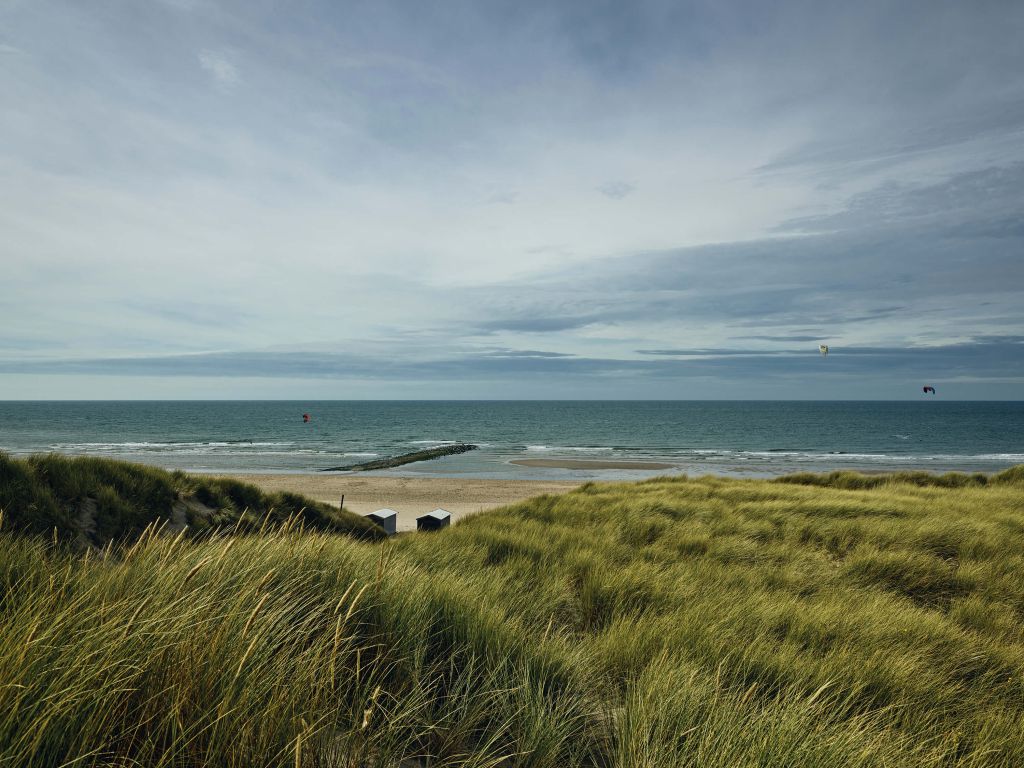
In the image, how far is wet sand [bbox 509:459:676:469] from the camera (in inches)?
1832

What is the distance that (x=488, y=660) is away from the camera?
10.1 ft

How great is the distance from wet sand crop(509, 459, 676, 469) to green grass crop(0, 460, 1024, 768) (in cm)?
3967

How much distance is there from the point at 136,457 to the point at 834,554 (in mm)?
53827

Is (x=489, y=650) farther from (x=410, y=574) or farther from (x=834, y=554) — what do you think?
(x=834, y=554)

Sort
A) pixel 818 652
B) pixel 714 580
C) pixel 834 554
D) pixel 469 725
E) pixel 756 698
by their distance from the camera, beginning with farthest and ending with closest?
pixel 834 554 < pixel 714 580 < pixel 818 652 < pixel 756 698 < pixel 469 725

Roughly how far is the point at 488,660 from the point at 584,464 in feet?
153

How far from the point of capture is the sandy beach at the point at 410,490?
1069 inches

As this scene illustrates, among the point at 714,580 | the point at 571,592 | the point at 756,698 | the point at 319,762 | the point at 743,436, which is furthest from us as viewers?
the point at 743,436

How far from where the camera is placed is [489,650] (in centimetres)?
325

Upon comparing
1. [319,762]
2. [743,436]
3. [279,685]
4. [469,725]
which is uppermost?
[279,685]

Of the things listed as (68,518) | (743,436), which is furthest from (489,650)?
(743,436)

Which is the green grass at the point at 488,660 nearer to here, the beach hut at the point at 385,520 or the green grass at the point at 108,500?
the green grass at the point at 108,500

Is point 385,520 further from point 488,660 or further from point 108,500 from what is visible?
point 488,660

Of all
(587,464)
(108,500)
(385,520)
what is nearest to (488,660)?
(108,500)
